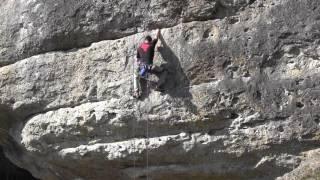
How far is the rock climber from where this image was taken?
848cm

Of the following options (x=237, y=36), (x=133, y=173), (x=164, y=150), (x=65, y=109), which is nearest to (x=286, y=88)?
(x=237, y=36)

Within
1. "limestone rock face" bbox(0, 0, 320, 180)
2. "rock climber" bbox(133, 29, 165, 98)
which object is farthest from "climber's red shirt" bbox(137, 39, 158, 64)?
"limestone rock face" bbox(0, 0, 320, 180)

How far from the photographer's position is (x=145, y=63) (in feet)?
27.9

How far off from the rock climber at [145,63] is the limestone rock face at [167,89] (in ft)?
0.36

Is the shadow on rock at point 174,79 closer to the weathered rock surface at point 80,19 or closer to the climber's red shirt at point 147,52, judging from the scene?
the climber's red shirt at point 147,52

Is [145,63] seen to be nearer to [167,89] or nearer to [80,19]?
[167,89]

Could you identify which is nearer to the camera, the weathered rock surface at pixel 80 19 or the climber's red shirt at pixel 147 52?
the climber's red shirt at pixel 147 52

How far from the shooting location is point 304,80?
308 inches

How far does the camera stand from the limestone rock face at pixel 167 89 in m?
7.94

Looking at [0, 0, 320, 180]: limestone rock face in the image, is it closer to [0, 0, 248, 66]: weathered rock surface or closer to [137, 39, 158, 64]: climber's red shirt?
[0, 0, 248, 66]: weathered rock surface

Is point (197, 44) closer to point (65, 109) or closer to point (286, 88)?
point (286, 88)

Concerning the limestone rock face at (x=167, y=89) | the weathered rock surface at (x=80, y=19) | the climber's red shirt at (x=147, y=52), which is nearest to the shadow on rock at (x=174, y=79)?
the limestone rock face at (x=167, y=89)

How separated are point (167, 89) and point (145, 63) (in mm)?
484

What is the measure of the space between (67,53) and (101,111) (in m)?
1.24
